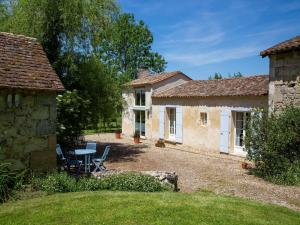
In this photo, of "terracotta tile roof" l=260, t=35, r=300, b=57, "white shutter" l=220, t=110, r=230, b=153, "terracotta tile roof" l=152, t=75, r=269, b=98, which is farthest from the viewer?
"white shutter" l=220, t=110, r=230, b=153

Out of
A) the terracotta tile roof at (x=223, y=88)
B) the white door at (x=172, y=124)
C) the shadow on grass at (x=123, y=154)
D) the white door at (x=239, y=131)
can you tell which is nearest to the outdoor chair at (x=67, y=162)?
the shadow on grass at (x=123, y=154)

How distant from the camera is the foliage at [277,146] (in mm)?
10391

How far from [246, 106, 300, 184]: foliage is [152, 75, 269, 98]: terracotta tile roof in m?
3.03

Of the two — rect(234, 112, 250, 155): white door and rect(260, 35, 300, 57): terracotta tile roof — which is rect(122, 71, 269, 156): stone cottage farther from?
rect(260, 35, 300, 57): terracotta tile roof

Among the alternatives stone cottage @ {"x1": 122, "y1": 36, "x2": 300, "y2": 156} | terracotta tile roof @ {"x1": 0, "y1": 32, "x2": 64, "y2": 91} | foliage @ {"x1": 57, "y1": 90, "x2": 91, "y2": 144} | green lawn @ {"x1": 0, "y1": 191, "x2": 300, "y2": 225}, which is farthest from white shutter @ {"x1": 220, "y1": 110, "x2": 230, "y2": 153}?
terracotta tile roof @ {"x1": 0, "y1": 32, "x2": 64, "y2": 91}

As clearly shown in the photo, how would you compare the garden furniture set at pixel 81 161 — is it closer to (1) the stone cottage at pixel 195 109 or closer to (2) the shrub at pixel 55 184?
(2) the shrub at pixel 55 184

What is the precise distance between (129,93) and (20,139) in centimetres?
1753

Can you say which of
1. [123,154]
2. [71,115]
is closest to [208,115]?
[123,154]

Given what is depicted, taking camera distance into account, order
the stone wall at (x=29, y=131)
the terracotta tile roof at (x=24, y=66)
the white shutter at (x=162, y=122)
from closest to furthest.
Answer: the stone wall at (x=29, y=131) → the terracotta tile roof at (x=24, y=66) → the white shutter at (x=162, y=122)

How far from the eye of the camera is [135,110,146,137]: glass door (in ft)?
79.9

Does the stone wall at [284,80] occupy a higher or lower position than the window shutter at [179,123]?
higher

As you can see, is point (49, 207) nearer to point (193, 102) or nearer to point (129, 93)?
point (193, 102)

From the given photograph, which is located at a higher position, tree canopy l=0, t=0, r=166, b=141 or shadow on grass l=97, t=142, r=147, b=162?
tree canopy l=0, t=0, r=166, b=141

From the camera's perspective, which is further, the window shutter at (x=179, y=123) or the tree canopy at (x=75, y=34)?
the window shutter at (x=179, y=123)
